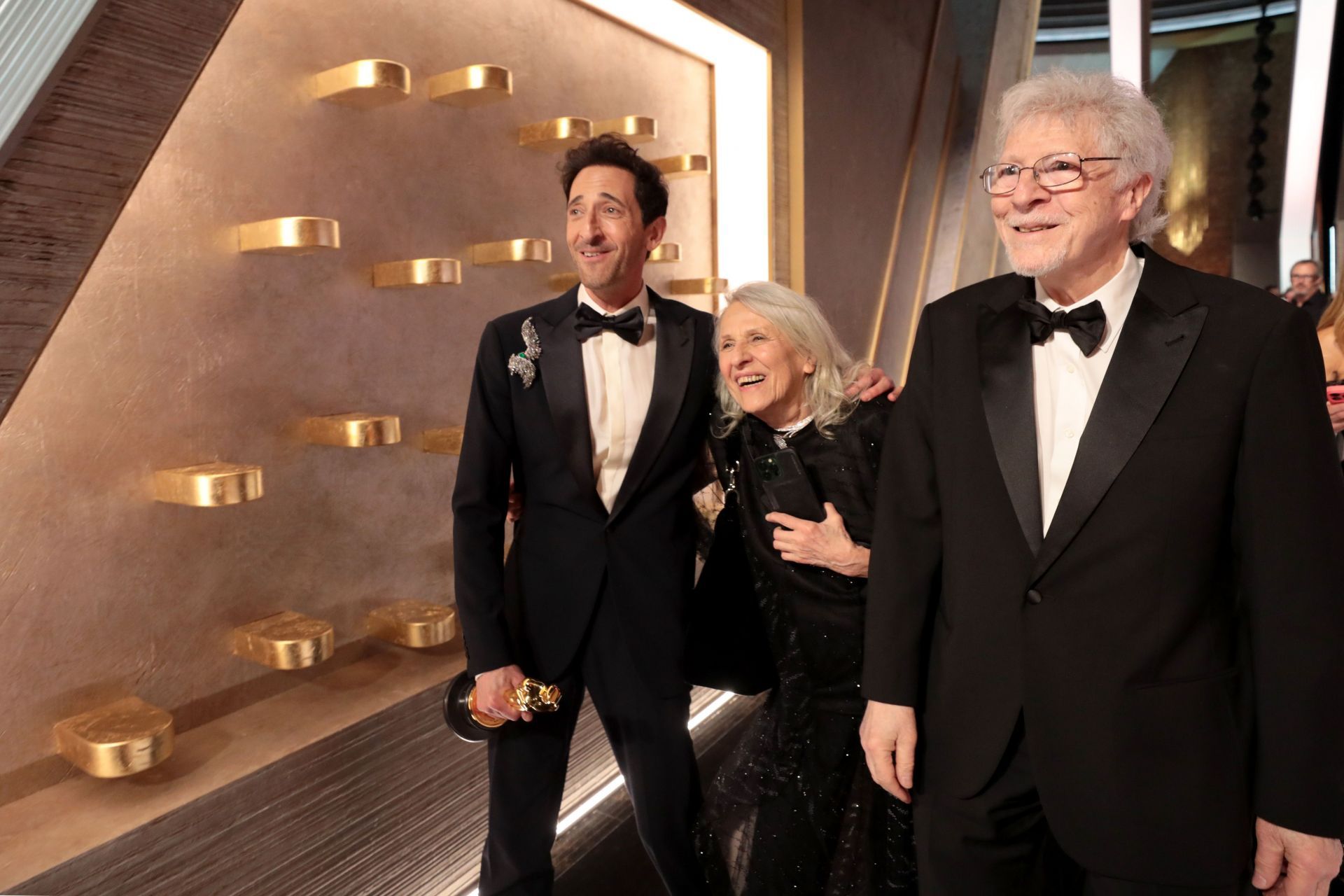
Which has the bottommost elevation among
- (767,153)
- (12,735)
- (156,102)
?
(12,735)

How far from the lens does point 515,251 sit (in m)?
2.87

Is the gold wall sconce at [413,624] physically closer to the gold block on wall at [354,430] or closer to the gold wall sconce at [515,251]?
the gold block on wall at [354,430]

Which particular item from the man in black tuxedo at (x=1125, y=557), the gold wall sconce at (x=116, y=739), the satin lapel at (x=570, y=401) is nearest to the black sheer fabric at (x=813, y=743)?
the satin lapel at (x=570, y=401)

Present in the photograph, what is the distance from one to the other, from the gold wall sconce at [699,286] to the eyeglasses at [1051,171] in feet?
8.55

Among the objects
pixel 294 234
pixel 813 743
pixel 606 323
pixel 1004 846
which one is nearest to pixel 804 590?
pixel 813 743

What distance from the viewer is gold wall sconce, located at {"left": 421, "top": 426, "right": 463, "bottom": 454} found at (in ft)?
9.18

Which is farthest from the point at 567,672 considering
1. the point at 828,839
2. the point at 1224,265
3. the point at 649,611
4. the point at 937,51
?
the point at 1224,265

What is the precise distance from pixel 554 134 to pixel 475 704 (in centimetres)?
191

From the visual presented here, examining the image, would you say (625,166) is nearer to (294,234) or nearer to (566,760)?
(294,234)

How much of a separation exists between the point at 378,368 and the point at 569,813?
1.66 meters

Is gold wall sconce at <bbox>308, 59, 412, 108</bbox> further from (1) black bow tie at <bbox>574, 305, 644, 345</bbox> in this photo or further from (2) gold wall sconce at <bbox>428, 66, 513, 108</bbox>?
(1) black bow tie at <bbox>574, 305, 644, 345</bbox>

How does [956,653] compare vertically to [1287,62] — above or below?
below

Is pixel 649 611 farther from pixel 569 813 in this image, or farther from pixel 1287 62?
pixel 1287 62

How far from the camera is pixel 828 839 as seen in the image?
210cm
